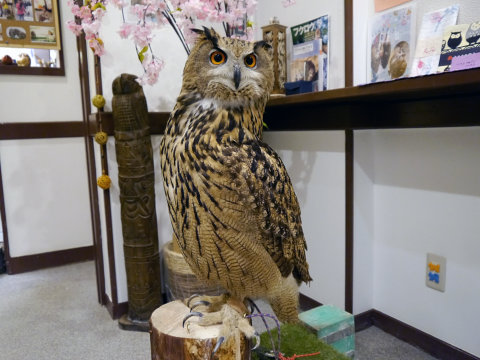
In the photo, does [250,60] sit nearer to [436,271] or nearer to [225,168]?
[225,168]

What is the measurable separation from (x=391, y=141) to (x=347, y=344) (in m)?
0.94

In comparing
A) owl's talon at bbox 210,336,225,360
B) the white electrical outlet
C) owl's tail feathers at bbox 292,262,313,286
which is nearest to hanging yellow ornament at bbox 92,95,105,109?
owl's tail feathers at bbox 292,262,313,286

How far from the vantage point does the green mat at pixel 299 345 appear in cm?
139

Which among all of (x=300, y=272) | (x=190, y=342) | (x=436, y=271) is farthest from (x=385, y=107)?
(x=190, y=342)

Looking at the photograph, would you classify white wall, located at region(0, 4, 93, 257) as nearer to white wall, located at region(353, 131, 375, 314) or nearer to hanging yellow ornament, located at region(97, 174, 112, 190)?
hanging yellow ornament, located at region(97, 174, 112, 190)

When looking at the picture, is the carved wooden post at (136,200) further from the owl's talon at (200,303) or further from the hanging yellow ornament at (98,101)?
the owl's talon at (200,303)

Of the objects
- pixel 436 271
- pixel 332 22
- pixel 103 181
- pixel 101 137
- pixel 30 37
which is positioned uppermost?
pixel 30 37

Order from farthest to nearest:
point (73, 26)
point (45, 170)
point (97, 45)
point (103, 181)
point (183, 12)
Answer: point (45, 170) < point (103, 181) < point (97, 45) < point (73, 26) < point (183, 12)

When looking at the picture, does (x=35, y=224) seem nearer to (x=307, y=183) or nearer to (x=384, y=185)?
(x=307, y=183)

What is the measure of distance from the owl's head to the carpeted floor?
148 centimetres

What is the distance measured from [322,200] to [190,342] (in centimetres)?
132

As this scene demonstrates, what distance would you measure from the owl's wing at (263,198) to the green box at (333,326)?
1.88ft

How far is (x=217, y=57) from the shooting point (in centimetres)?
90

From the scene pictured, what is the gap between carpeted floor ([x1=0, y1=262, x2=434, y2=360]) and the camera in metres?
1.88
